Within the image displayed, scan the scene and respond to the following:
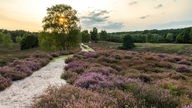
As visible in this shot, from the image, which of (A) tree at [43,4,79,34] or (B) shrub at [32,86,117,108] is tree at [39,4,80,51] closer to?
(A) tree at [43,4,79,34]

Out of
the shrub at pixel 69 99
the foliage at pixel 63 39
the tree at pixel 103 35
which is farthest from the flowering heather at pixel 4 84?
the tree at pixel 103 35

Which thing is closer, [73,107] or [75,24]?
[73,107]

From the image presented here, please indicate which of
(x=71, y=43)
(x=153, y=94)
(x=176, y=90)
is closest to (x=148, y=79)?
(x=176, y=90)

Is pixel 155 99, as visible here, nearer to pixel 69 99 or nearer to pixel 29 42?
pixel 69 99

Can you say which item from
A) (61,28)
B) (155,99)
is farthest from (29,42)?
(155,99)

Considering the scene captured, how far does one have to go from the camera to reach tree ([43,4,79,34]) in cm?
5878

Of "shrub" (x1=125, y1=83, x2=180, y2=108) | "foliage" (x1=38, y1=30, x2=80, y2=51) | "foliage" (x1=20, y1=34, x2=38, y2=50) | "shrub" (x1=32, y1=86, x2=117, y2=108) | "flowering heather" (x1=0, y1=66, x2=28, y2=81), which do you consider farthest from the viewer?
"foliage" (x1=20, y1=34, x2=38, y2=50)

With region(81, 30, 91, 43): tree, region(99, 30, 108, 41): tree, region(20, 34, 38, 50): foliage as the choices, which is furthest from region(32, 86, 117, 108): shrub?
region(99, 30, 108, 41): tree

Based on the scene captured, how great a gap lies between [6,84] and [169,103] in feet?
30.2

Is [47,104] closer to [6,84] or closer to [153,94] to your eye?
[153,94]

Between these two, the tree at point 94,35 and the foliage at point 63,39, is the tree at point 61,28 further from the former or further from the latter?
the tree at point 94,35

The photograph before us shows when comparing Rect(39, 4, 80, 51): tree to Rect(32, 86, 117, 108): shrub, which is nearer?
Rect(32, 86, 117, 108): shrub

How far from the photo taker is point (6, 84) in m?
14.5

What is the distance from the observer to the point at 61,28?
58.8 m
